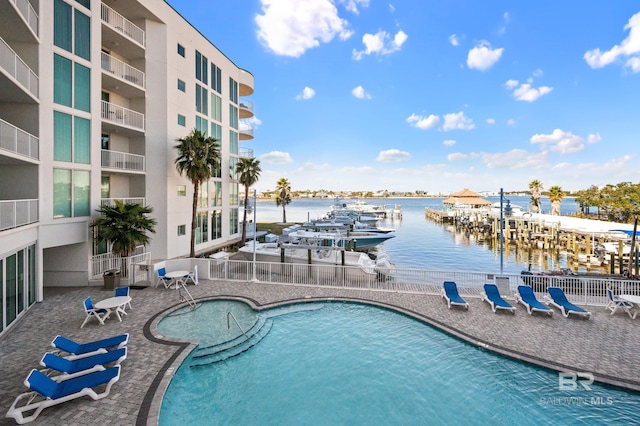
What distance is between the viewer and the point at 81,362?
6.96 metres

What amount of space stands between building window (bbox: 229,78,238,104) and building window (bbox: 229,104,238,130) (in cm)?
64

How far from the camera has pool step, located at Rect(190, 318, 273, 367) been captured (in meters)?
8.21

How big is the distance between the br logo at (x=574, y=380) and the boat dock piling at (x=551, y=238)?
2271 cm

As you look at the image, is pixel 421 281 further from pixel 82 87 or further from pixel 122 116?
pixel 122 116

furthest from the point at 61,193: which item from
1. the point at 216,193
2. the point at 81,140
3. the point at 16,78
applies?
the point at 216,193

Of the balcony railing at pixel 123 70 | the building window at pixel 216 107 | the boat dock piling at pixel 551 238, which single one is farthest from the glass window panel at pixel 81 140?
the boat dock piling at pixel 551 238

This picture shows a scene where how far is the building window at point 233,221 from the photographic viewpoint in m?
29.4

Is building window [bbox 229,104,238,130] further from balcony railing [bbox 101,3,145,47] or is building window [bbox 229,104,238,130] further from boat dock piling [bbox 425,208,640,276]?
boat dock piling [bbox 425,208,640,276]

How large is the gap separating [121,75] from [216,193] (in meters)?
10.9

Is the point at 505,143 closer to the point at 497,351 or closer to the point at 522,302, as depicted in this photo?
→ the point at 522,302

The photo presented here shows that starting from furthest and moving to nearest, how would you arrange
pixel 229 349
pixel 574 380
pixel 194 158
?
pixel 194 158 < pixel 229 349 < pixel 574 380

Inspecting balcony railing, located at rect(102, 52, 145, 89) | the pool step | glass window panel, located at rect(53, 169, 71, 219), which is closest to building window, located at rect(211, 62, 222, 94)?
balcony railing, located at rect(102, 52, 145, 89)

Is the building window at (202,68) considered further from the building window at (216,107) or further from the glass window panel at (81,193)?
the glass window panel at (81,193)

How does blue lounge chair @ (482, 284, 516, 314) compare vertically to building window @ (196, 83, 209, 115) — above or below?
below
